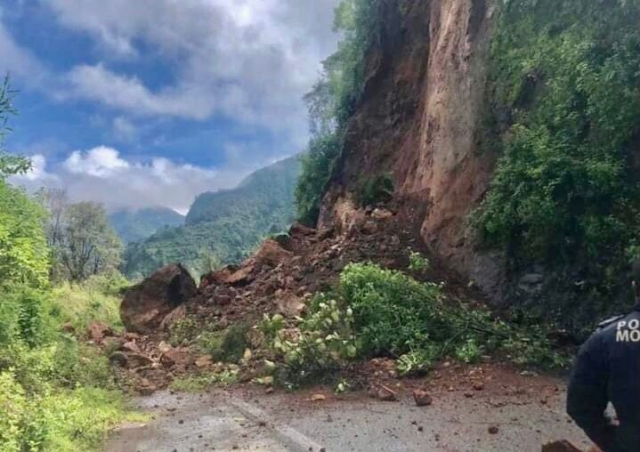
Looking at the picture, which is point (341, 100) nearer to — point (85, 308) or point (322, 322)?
point (85, 308)

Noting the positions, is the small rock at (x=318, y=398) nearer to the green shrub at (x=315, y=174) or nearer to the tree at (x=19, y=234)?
the tree at (x=19, y=234)

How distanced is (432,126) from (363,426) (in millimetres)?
11175

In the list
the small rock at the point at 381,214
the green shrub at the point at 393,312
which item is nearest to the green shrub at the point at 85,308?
the small rock at the point at 381,214

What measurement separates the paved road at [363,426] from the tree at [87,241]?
3798 centimetres

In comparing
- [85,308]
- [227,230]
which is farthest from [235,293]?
[227,230]

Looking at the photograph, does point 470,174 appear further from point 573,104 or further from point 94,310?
point 94,310

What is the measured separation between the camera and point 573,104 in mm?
9594

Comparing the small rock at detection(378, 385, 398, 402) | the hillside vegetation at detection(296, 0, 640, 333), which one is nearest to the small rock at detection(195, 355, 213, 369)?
the small rock at detection(378, 385, 398, 402)

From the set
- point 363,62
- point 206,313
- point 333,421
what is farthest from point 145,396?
point 363,62

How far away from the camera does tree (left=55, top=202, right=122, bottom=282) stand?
43.3 meters

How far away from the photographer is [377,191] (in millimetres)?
19750

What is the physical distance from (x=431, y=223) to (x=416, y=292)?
4628 mm

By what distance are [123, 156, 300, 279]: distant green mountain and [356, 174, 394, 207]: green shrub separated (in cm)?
2267

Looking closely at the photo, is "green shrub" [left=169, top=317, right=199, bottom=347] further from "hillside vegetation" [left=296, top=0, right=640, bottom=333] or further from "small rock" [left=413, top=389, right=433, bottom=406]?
"small rock" [left=413, top=389, right=433, bottom=406]
